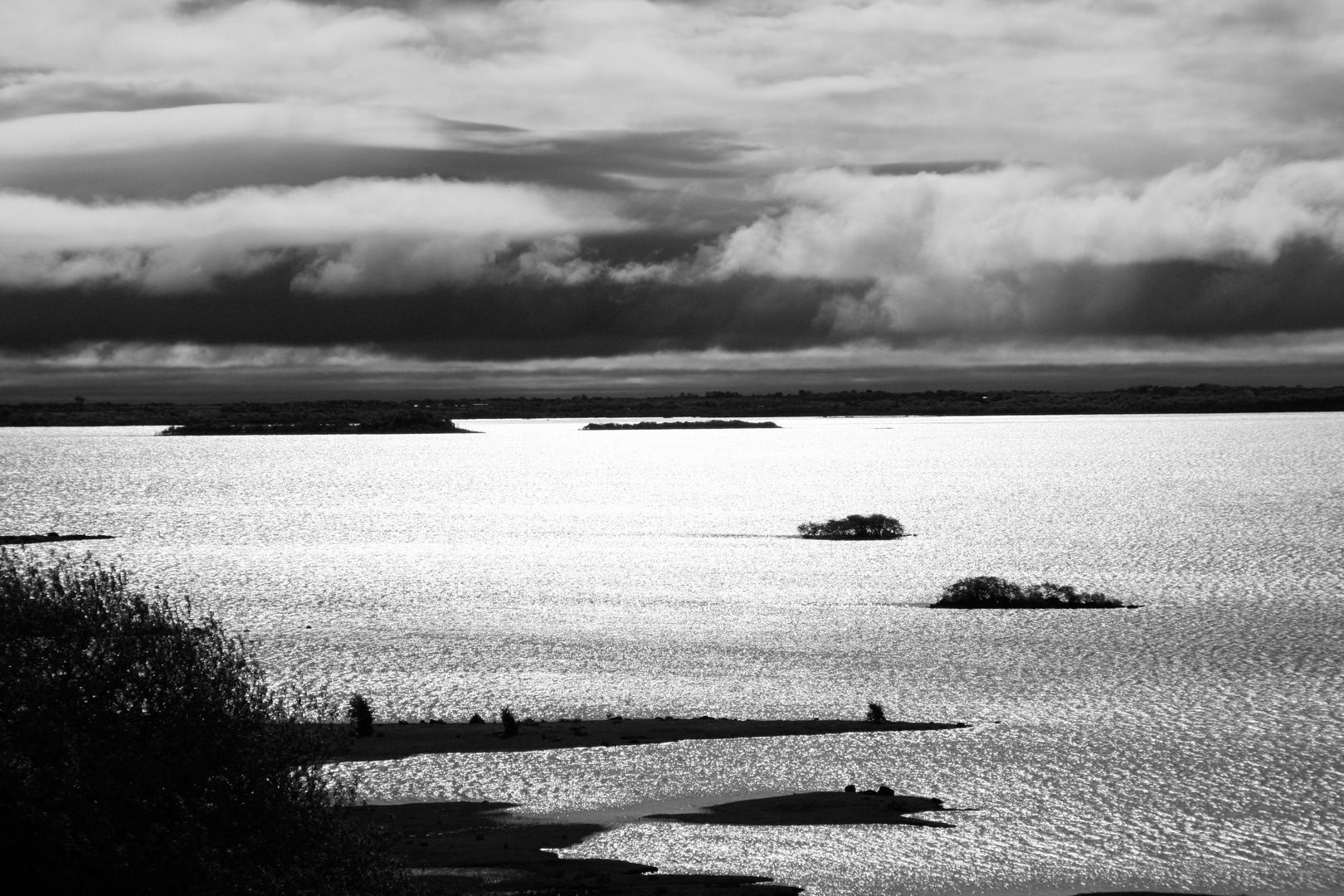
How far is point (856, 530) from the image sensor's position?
4459 inches

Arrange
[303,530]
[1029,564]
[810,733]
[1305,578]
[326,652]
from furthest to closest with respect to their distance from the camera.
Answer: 1. [303,530]
2. [1029,564]
3. [1305,578]
4. [326,652]
5. [810,733]

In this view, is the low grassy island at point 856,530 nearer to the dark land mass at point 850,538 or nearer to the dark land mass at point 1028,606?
the dark land mass at point 850,538

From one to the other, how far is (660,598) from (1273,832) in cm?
4676

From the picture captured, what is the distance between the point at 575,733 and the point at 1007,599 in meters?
37.7

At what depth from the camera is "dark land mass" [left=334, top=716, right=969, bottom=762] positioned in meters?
37.8

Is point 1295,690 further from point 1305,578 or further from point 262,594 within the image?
point 262,594

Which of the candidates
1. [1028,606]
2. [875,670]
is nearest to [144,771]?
[875,670]

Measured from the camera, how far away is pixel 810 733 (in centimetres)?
4062

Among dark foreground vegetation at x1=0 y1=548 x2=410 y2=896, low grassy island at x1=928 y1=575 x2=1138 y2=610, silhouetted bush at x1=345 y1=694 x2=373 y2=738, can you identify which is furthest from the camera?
low grassy island at x1=928 y1=575 x2=1138 y2=610

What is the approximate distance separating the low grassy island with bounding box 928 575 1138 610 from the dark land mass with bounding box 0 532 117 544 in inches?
2468

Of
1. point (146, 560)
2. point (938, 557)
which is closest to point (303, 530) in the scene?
point (146, 560)

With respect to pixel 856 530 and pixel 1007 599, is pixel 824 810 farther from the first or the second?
pixel 856 530

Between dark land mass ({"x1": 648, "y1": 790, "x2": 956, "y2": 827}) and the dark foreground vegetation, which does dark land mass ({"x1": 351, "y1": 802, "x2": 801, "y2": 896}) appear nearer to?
dark land mass ({"x1": 648, "y1": 790, "x2": 956, "y2": 827})

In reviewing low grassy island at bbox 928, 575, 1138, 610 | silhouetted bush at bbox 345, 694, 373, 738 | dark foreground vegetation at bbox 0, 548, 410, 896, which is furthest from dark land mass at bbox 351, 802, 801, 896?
low grassy island at bbox 928, 575, 1138, 610
